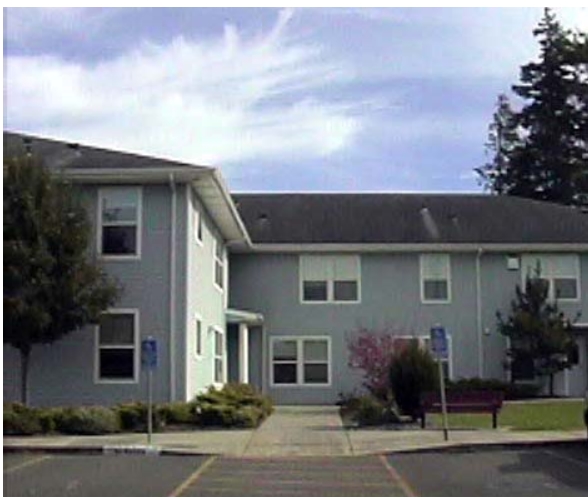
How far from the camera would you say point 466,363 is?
39312 millimetres

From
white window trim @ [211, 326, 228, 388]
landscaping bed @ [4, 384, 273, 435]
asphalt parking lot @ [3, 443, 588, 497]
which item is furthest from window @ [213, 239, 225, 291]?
asphalt parking lot @ [3, 443, 588, 497]

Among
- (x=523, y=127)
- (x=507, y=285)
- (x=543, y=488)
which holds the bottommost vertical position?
(x=543, y=488)

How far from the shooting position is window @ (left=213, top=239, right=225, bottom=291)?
3347 centimetres

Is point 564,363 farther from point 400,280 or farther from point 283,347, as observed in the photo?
point 283,347

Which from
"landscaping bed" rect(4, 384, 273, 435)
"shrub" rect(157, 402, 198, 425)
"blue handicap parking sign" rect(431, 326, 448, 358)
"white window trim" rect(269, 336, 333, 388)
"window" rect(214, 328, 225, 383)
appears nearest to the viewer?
"blue handicap parking sign" rect(431, 326, 448, 358)

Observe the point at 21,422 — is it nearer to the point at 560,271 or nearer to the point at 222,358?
the point at 222,358

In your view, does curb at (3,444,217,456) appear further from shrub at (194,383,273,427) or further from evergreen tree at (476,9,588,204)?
evergreen tree at (476,9,588,204)

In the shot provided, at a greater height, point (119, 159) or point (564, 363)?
point (119, 159)

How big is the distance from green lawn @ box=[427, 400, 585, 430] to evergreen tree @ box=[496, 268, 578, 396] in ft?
15.6

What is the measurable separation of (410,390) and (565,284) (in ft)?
50.2

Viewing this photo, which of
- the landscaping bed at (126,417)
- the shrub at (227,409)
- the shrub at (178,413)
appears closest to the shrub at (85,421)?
the landscaping bed at (126,417)

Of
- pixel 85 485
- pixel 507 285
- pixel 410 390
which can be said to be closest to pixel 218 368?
pixel 410 390

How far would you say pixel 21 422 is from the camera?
76.2 ft

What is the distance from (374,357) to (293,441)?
11.9m
